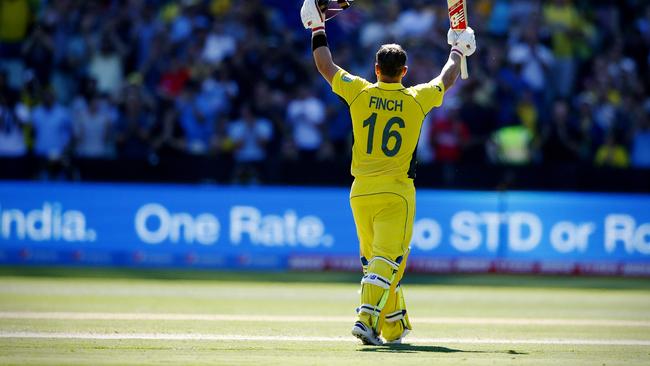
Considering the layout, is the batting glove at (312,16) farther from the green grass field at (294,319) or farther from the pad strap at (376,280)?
the green grass field at (294,319)

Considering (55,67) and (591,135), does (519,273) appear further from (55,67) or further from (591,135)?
(55,67)

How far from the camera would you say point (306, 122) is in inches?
725

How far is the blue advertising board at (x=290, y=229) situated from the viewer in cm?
1656

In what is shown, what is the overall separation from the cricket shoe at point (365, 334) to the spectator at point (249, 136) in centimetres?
876

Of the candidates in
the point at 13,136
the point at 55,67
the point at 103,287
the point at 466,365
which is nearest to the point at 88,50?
the point at 55,67

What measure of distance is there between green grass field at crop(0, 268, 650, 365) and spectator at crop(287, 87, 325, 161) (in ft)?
8.32

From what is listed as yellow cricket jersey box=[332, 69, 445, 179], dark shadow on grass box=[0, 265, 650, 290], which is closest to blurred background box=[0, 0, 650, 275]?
dark shadow on grass box=[0, 265, 650, 290]

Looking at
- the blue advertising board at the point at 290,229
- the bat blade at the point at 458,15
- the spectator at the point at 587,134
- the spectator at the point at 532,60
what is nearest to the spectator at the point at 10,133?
the blue advertising board at the point at 290,229

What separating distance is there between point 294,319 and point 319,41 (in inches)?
Result: 120

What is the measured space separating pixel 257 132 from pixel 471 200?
357cm

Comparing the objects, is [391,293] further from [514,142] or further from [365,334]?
[514,142]

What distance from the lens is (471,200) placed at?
1684 centimetres

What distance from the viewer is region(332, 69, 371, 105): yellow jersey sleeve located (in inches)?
353

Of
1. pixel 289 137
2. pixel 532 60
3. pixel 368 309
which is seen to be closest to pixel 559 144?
pixel 532 60
